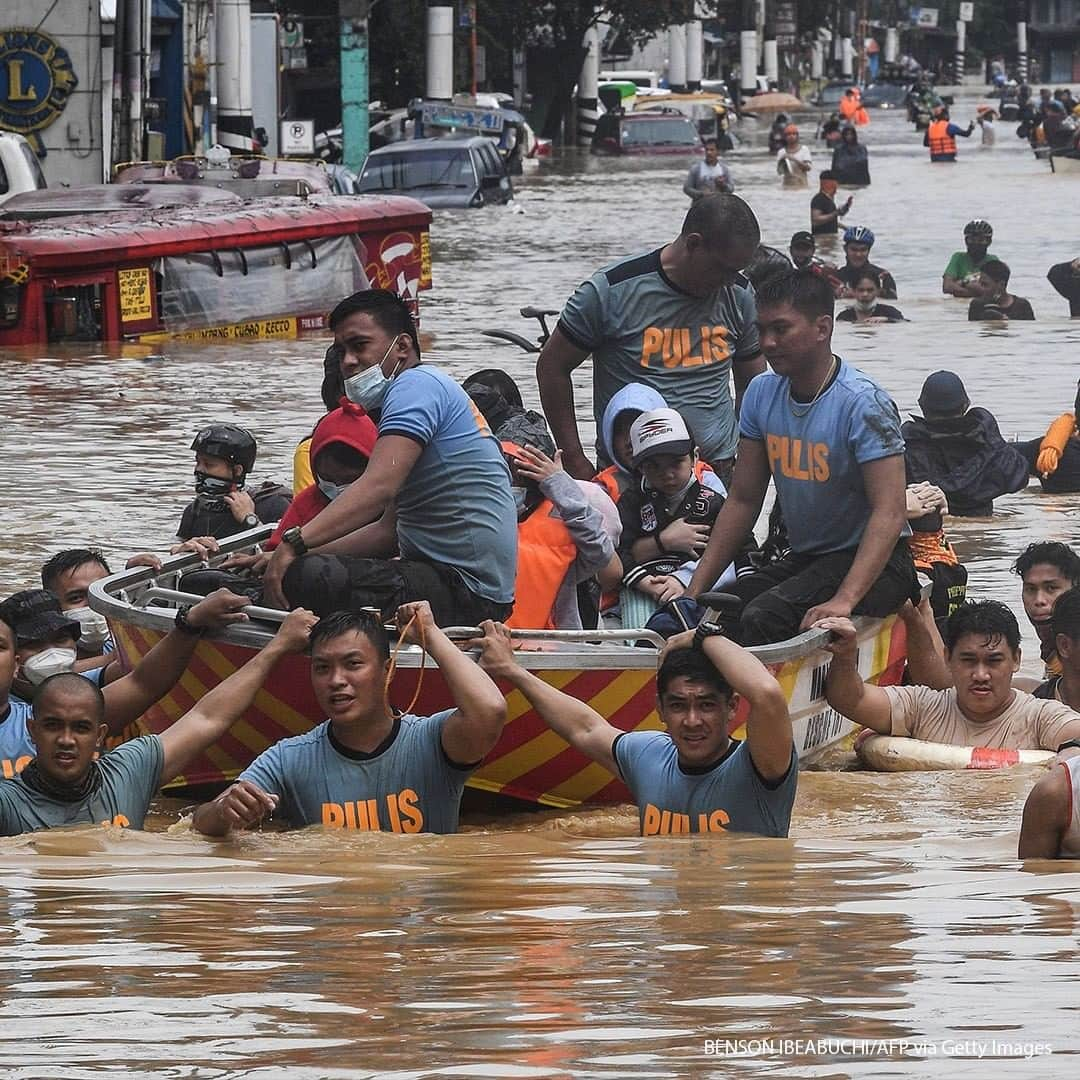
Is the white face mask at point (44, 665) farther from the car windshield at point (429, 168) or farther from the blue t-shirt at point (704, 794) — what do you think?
the car windshield at point (429, 168)

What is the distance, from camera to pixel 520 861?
625cm

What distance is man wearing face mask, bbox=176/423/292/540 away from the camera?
9906mm

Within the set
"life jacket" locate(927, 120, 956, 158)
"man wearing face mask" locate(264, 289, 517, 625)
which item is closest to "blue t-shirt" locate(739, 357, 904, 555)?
"man wearing face mask" locate(264, 289, 517, 625)

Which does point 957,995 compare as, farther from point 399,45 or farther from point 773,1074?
point 399,45

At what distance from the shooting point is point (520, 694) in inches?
281

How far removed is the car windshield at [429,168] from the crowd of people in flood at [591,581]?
99.1ft

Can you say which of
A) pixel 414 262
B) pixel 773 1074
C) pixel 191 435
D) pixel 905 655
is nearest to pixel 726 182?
pixel 414 262

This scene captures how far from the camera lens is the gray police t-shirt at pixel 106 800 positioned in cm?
642

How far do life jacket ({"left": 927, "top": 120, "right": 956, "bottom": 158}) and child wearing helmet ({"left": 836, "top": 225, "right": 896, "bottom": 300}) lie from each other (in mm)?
31543

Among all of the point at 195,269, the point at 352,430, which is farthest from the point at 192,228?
the point at 352,430

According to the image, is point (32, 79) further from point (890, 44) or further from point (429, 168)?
point (890, 44)

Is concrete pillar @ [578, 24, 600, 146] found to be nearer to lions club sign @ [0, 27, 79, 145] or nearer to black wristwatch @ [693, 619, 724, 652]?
lions club sign @ [0, 27, 79, 145]

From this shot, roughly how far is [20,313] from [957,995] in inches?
703

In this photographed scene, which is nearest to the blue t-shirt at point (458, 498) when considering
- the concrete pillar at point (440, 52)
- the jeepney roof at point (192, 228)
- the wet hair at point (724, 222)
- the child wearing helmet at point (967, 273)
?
the wet hair at point (724, 222)
